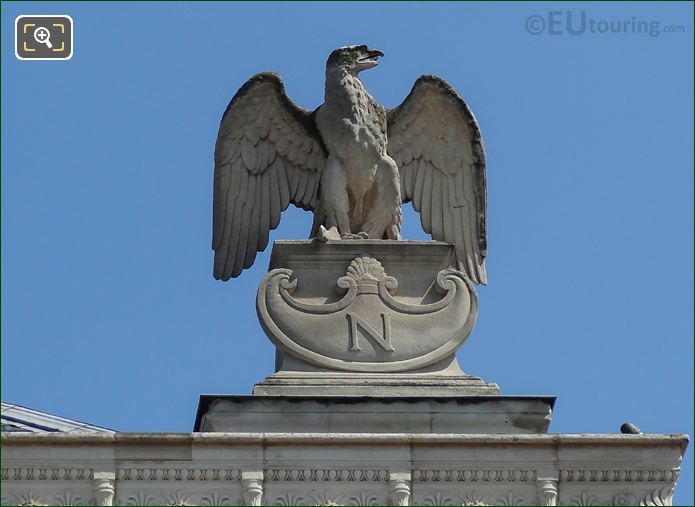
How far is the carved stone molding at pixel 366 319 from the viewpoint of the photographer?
30.0 meters

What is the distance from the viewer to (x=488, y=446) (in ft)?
92.4

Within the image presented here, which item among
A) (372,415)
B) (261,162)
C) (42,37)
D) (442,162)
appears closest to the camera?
(372,415)

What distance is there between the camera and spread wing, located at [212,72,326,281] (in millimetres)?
31984

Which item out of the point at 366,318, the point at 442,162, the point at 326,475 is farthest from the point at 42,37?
the point at 326,475

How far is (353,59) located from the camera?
3203 cm

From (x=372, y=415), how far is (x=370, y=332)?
5.14 feet

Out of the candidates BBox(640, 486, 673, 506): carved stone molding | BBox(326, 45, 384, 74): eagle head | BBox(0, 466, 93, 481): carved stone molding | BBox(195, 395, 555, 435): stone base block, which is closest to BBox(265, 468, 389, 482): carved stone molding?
BBox(195, 395, 555, 435): stone base block

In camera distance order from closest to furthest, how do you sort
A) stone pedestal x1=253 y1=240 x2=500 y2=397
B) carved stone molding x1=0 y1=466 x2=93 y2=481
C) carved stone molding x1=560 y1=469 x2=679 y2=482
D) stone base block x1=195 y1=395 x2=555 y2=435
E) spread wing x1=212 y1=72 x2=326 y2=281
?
carved stone molding x1=0 y1=466 x2=93 y2=481 → carved stone molding x1=560 y1=469 x2=679 y2=482 → stone base block x1=195 y1=395 x2=555 y2=435 → stone pedestal x1=253 y1=240 x2=500 y2=397 → spread wing x1=212 y1=72 x2=326 y2=281

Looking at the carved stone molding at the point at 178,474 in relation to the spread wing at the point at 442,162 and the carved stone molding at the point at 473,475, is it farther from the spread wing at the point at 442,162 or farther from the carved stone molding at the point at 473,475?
the spread wing at the point at 442,162

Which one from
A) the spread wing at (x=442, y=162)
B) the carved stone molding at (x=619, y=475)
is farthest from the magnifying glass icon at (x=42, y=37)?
the carved stone molding at (x=619, y=475)

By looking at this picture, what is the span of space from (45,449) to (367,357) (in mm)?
4118

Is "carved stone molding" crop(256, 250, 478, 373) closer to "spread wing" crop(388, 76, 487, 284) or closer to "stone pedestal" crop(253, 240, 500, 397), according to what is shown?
"stone pedestal" crop(253, 240, 500, 397)

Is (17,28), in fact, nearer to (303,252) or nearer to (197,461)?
(303,252)

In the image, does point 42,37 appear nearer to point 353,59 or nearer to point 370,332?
point 353,59
